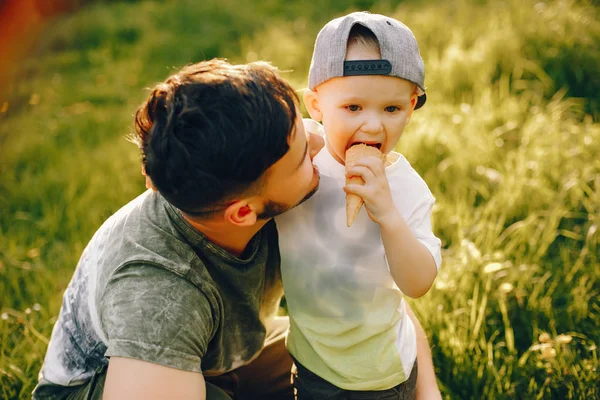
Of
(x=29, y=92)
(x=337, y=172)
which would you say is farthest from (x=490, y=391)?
(x=29, y=92)

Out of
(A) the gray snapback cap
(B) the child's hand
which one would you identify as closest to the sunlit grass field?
(A) the gray snapback cap

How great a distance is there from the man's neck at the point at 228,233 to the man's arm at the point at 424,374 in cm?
73

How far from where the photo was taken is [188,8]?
7.13 meters

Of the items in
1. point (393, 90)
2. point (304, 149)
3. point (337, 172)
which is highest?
point (393, 90)

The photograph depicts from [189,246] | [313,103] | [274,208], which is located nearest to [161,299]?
[189,246]

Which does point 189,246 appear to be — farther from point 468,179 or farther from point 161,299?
point 468,179

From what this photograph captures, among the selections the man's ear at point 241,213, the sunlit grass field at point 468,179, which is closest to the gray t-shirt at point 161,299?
the man's ear at point 241,213

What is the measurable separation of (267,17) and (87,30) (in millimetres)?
2209

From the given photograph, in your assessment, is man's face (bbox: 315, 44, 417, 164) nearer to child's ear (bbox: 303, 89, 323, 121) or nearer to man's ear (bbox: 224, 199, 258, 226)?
child's ear (bbox: 303, 89, 323, 121)

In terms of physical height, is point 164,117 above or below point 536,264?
above

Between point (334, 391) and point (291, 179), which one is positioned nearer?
point (291, 179)

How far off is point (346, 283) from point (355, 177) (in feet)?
1.14

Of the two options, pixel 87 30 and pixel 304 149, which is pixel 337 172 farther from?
pixel 87 30

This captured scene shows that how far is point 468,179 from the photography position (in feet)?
10.2
